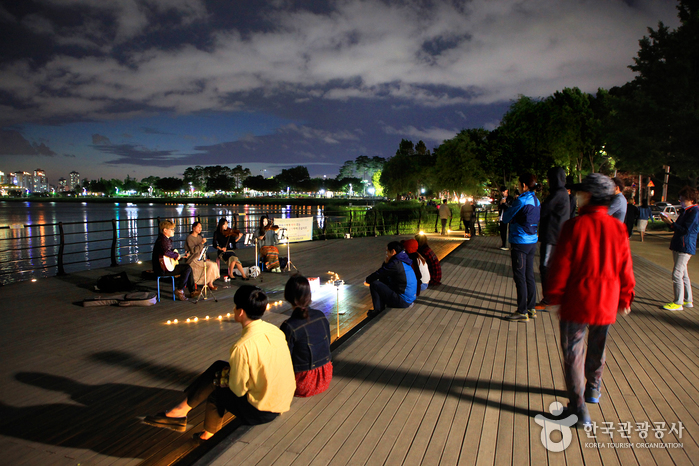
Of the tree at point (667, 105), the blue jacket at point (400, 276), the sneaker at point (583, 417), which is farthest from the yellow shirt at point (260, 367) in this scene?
the tree at point (667, 105)

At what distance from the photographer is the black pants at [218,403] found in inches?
104

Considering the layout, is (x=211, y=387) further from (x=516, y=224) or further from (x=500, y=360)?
(x=516, y=224)

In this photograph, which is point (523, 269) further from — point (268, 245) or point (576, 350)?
point (268, 245)

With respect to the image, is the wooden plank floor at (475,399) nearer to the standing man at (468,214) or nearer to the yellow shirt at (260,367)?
the yellow shirt at (260,367)

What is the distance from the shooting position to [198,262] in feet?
23.2

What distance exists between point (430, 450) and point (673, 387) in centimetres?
231

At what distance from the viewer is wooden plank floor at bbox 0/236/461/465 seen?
3021 mm

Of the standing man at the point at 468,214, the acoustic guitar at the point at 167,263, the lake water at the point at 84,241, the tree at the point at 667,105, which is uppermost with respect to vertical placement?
the tree at the point at 667,105

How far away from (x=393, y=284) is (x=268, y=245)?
4663mm

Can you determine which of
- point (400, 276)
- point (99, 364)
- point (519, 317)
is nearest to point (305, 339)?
point (400, 276)

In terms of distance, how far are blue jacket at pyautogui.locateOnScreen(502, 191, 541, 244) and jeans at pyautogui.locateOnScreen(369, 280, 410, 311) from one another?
67.2 inches

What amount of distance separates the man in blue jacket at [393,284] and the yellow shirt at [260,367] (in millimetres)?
2890

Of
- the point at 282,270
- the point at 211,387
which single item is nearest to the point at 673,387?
the point at 211,387

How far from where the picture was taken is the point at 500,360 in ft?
12.6
